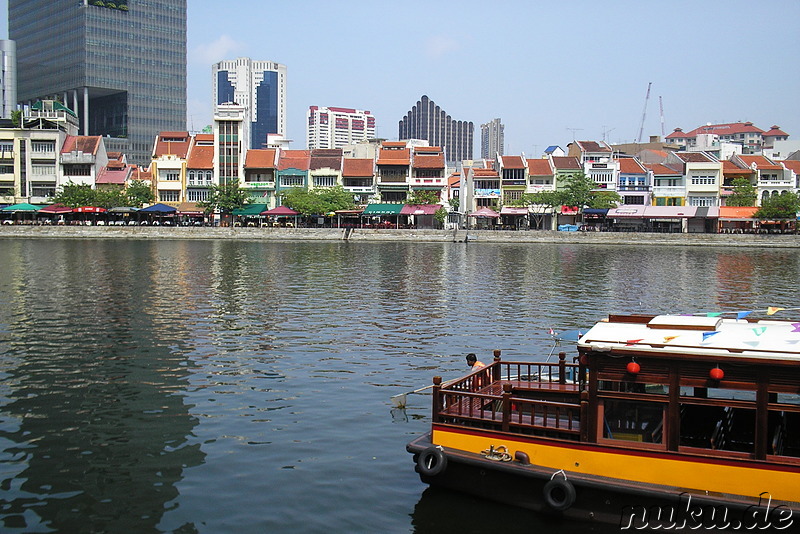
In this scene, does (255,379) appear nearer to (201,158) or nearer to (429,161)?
(429,161)

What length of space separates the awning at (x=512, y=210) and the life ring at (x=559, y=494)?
87.6m

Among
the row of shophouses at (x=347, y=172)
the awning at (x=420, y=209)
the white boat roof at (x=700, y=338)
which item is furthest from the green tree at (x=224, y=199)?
the white boat roof at (x=700, y=338)

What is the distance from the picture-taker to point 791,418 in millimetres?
10359

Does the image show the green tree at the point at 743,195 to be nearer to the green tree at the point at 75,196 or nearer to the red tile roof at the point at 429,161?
the red tile roof at the point at 429,161

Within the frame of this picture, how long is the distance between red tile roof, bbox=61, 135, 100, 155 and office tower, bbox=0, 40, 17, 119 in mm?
57715

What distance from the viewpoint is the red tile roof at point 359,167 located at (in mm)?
98875

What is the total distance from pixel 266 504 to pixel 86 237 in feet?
259

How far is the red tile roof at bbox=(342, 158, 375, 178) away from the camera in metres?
98.9

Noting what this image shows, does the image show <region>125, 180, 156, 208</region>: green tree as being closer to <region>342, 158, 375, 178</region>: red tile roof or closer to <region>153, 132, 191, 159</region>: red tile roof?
<region>153, 132, 191, 159</region>: red tile roof

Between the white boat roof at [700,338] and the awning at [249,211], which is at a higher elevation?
the awning at [249,211]

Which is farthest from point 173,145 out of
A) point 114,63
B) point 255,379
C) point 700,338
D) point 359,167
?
point 700,338

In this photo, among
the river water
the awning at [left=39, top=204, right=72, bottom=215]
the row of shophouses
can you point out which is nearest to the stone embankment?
the awning at [left=39, top=204, right=72, bottom=215]

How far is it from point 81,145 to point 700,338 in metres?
101

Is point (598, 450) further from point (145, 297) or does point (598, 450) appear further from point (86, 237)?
point (86, 237)
